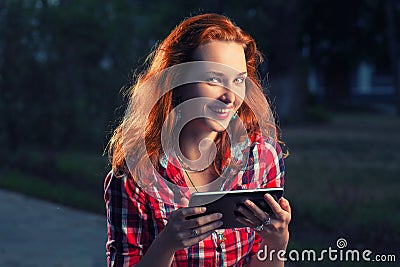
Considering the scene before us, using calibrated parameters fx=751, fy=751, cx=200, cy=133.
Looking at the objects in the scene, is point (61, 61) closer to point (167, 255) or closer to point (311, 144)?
point (311, 144)

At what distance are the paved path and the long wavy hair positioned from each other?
3347 mm

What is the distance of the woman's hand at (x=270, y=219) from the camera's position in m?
2.27

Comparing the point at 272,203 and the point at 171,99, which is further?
the point at 171,99

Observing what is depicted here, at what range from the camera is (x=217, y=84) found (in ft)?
8.25

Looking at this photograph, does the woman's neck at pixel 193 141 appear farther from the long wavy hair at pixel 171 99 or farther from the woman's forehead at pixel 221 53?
the woman's forehead at pixel 221 53

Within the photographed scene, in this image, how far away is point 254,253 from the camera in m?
2.69

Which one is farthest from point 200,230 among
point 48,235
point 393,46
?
point 393,46

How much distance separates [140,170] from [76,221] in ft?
17.0

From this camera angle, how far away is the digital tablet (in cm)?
223

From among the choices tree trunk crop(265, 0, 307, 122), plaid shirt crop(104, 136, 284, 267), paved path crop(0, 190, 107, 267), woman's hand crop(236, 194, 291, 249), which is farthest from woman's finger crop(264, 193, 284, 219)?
tree trunk crop(265, 0, 307, 122)

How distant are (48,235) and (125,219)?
4.61m

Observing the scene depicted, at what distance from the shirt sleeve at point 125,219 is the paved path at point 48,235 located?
3.41m

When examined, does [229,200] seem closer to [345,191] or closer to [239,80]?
[239,80]

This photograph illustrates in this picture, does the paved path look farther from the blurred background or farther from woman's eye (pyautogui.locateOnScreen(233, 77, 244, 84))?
woman's eye (pyautogui.locateOnScreen(233, 77, 244, 84))
